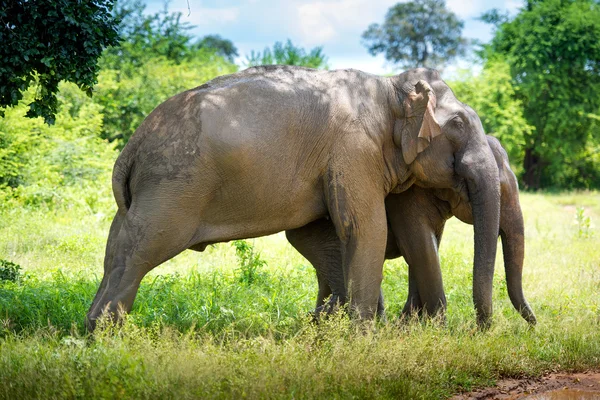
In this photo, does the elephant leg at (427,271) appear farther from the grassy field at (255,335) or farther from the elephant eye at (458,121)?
the elephant eye at (458,121)

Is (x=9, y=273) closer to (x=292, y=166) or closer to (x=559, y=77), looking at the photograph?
(x=292, y=166)

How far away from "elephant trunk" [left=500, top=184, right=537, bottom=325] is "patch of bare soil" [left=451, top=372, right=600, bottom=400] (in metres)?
0.96

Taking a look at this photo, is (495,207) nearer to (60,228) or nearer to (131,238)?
(131,238)

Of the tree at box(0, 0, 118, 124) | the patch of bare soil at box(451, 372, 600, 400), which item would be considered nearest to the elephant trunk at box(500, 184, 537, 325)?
the patch of bare soil at box(451, 372, 600, 400)

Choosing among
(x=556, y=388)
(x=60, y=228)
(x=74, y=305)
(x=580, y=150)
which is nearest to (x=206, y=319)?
(x=74, y=305)

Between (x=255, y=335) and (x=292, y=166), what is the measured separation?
1.74m

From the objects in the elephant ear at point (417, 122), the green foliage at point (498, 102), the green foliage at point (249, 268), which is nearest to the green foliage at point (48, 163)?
the green foliage at point (249, 268)

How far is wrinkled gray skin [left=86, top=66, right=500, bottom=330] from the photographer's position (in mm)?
6723

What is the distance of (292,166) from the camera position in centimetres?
712

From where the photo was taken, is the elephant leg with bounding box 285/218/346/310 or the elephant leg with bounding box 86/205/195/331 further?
the elephant leg with bounding box 285/218/346/310

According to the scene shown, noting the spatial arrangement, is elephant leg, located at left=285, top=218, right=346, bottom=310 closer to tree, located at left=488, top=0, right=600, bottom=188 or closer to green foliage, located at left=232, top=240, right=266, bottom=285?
green foliage, located at left=232, top=240, right=266, bottom=285

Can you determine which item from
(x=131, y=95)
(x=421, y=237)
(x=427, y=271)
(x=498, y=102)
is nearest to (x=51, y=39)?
(x=421, y=237)

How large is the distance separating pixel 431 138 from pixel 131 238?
2821 millimetres

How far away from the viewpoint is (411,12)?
67.7 metres
